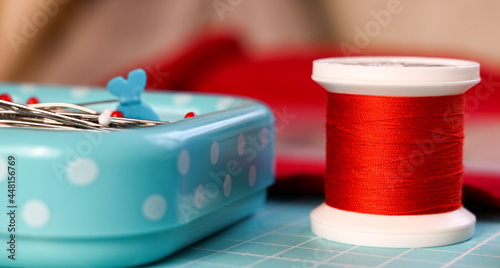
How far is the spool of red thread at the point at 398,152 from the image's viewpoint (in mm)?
1100

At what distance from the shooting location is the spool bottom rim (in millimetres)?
1105

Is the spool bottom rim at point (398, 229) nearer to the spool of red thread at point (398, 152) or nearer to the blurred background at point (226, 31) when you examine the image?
the spool of red thread at point (398, 152)

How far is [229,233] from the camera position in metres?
1.21

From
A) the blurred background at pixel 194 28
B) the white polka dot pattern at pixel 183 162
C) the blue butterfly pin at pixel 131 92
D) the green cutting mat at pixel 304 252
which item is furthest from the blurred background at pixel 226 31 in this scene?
the white polka dot pattern at pixel 183 162

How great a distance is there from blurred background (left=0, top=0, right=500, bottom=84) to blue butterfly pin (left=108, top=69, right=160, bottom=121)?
1301 mm

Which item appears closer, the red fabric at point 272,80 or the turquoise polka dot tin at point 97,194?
the turquoise polka dot tin at point 97,194

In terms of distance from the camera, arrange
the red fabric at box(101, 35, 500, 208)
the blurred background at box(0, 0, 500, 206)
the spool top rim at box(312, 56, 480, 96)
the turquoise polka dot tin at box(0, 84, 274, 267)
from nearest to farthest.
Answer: the turquoise polka dot tin at box(0, 84, 274, 267) < the spool top rim at box(312, 56, 480, 96) < the red fabric at box(101, 35, 500, 208) < the blurred background at box(0, 0, 500, 206)

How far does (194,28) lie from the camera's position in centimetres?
268

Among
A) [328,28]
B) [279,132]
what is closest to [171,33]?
[328,28]

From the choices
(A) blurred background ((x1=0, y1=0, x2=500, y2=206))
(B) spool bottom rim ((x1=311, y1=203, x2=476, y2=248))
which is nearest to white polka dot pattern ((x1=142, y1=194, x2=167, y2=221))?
(B) spool bottom rim ((x1=311, y1=203, x2=476, y2=248))

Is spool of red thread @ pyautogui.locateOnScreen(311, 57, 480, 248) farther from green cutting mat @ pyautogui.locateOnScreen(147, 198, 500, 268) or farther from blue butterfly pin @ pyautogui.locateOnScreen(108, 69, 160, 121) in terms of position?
blue butterfly pin @ pyautogui.locateOnScreen(108, 69, 160, 121)

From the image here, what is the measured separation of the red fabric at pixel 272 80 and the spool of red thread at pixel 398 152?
44 cm

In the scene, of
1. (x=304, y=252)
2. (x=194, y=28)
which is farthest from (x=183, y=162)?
(x=194, y=28)

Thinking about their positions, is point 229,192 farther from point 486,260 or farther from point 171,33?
point 171,33
